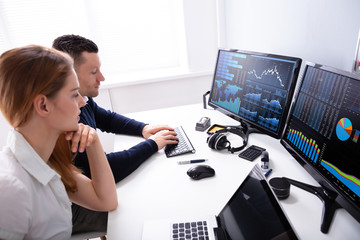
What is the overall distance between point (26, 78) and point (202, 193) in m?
0.65

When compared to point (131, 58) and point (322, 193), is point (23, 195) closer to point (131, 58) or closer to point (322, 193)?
point (322, 193)

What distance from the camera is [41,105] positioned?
0.77m

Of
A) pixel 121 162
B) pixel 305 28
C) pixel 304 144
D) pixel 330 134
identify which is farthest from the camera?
pixel 305 28

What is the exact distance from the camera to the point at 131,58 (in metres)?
2.72

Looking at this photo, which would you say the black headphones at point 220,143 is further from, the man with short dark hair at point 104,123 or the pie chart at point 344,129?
the pie chart at point 344,129

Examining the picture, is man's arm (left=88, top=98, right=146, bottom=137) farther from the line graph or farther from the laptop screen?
the laptop screen

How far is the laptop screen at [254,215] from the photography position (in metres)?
0.59

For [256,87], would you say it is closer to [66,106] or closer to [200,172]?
[200,172]

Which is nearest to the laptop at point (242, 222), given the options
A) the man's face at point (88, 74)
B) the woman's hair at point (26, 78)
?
the woman's hair at point (26, 78)

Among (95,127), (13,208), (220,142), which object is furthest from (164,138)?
(13,208)

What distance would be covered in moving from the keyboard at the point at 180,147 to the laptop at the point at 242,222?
0.44 meters

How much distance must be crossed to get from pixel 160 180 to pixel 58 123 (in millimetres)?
430

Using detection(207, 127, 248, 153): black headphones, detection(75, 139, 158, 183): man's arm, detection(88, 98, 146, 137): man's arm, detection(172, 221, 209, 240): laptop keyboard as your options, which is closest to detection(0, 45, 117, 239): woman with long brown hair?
detection(75, 139, 158, 183): man's arm

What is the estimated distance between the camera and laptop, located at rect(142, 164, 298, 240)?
61cm
